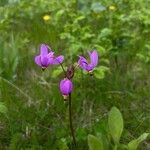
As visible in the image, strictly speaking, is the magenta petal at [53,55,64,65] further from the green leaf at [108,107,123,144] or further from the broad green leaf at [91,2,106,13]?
the broad green leaf at [91,2,106,13]

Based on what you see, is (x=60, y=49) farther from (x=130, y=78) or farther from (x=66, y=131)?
(x=66, y=131)

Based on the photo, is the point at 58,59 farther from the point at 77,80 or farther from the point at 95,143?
the point at 77,80

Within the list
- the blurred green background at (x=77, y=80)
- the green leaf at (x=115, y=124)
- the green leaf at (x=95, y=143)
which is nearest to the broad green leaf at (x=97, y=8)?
the blurred green background at (x=77, y=80)

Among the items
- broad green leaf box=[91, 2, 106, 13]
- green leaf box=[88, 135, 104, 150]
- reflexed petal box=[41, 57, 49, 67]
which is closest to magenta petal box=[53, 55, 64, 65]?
reflexed petal box=[41, 57, 49, 67]

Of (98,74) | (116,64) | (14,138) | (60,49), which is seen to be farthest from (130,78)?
(14,138)

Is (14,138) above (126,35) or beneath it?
beneath

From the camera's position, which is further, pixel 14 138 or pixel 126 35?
pixel 126 35

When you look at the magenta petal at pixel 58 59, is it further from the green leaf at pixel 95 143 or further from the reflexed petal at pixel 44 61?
the green leaf at pixel 95 143

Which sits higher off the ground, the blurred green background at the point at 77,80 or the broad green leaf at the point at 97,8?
the broad green leaf at the point at 97,8

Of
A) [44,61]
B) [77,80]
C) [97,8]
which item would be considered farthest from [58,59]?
[97,8]
